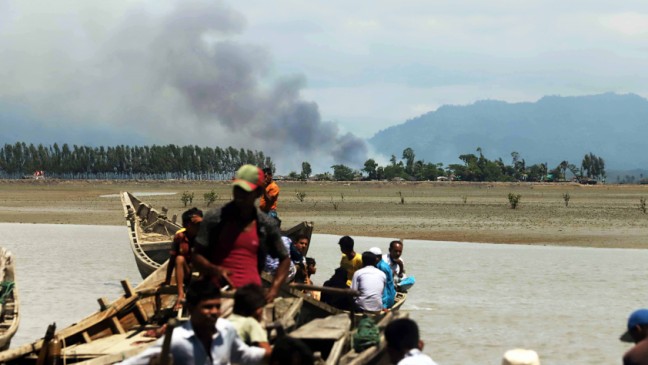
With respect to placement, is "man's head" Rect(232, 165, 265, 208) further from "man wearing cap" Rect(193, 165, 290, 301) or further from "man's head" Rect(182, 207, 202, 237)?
"man's head" Rect(182, 207, 202, 237)

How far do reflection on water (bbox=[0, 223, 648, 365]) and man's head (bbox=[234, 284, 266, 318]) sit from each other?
882 cm

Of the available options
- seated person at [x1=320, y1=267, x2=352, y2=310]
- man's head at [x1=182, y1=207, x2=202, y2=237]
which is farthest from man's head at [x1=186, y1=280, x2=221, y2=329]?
seated person at [x1=320, y1=267, x2=352, y2=310]

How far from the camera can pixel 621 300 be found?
22984mm

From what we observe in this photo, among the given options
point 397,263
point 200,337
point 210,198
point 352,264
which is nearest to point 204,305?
point 200,337

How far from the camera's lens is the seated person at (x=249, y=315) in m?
6.97

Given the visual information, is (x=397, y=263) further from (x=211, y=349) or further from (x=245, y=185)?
(x=211, y=349)

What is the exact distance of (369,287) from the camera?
1348cm

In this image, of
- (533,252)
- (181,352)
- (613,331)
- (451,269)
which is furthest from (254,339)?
(533,252)

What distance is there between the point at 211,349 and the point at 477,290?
18825 millimetres

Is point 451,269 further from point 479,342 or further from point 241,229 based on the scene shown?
point 241,229

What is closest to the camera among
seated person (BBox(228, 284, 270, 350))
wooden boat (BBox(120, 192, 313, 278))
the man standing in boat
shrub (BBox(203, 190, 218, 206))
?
seated person (BBox(228, 284, 270, 350))

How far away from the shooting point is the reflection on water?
57.0 feet

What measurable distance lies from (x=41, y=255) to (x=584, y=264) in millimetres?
17871

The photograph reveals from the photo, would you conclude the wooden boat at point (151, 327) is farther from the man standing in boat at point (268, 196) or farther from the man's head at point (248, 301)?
the man standing in boat at point (268, 196)
